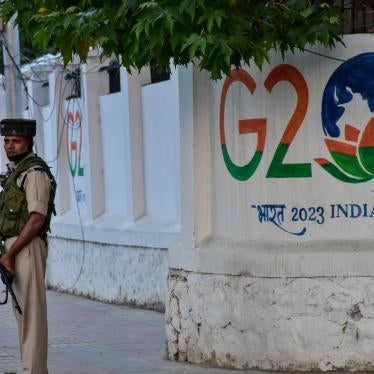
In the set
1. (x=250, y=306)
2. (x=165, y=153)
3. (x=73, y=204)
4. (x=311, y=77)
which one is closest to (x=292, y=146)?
(x=311, y=77)

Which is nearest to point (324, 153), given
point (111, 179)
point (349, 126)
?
point (349, 126)

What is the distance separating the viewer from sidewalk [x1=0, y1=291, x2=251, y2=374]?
890 cm

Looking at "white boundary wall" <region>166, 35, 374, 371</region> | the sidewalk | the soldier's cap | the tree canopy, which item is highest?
the tree canopy

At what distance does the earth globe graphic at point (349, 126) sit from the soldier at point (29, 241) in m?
2.09

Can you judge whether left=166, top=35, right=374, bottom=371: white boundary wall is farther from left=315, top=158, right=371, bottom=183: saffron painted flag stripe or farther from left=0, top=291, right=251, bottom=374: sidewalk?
left=0, top=291, right=251, bottom=374: sidewalk

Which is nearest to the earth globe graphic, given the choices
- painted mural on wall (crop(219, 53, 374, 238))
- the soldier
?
painted mural on wall (crop(219, 53, 374, 238))

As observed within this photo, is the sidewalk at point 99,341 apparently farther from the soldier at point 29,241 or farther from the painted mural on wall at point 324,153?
the painted mural on wall at point 324,153

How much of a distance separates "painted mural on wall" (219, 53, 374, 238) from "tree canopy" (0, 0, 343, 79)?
0.39 metres

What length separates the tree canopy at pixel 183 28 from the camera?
23.5 feet

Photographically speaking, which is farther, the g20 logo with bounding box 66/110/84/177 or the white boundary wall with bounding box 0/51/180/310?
the g20 logo with bounding box 66/110/84/177

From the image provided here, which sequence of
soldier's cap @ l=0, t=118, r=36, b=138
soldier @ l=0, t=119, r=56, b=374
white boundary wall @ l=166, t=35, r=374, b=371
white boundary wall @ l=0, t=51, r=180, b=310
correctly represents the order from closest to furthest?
1. soldier @ l=0, t=119, r=56, b=374
2. soldier's cap @ l=0, t=118, r=36, b=138
3. white boundary wall @ l=166, t=35, r=374, b=371
4. white boundary wall @ l=0, t=51, r=180, b=310

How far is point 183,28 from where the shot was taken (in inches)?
286

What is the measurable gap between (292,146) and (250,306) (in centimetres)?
124

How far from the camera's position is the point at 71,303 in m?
14.1
